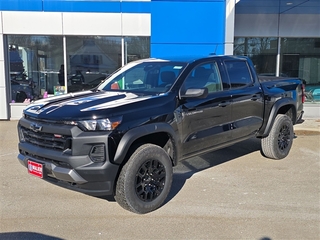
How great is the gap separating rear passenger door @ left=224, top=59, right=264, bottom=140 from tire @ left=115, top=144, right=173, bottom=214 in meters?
1.59

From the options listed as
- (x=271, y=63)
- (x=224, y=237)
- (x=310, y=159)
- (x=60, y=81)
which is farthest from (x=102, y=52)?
(x=224, y=237)

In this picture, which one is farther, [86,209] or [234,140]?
[234,140]

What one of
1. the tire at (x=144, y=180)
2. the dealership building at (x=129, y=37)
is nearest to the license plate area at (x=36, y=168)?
the tire at (x=144, y=180)

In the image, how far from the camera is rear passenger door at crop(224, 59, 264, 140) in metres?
5.32

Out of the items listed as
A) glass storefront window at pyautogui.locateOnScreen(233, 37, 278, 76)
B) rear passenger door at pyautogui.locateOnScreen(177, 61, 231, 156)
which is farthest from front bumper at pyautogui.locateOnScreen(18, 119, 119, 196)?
glass storefront window at pyautogui.locateOnScreen(233, 37, 278, 76)

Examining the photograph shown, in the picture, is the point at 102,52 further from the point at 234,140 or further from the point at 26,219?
the point at 26,219

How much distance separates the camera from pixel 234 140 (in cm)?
540

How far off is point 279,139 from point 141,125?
3465mm

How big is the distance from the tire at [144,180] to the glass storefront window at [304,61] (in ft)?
28.5

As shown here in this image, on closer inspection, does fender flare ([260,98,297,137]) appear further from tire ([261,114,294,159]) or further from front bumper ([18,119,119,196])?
front bumper ([18,119,119,196])

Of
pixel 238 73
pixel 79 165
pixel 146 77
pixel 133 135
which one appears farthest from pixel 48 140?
pixel 238 73

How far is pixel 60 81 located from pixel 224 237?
29.4ft

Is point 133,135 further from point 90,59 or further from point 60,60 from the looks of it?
point 60,60

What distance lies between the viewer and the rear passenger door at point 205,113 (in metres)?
4.52
